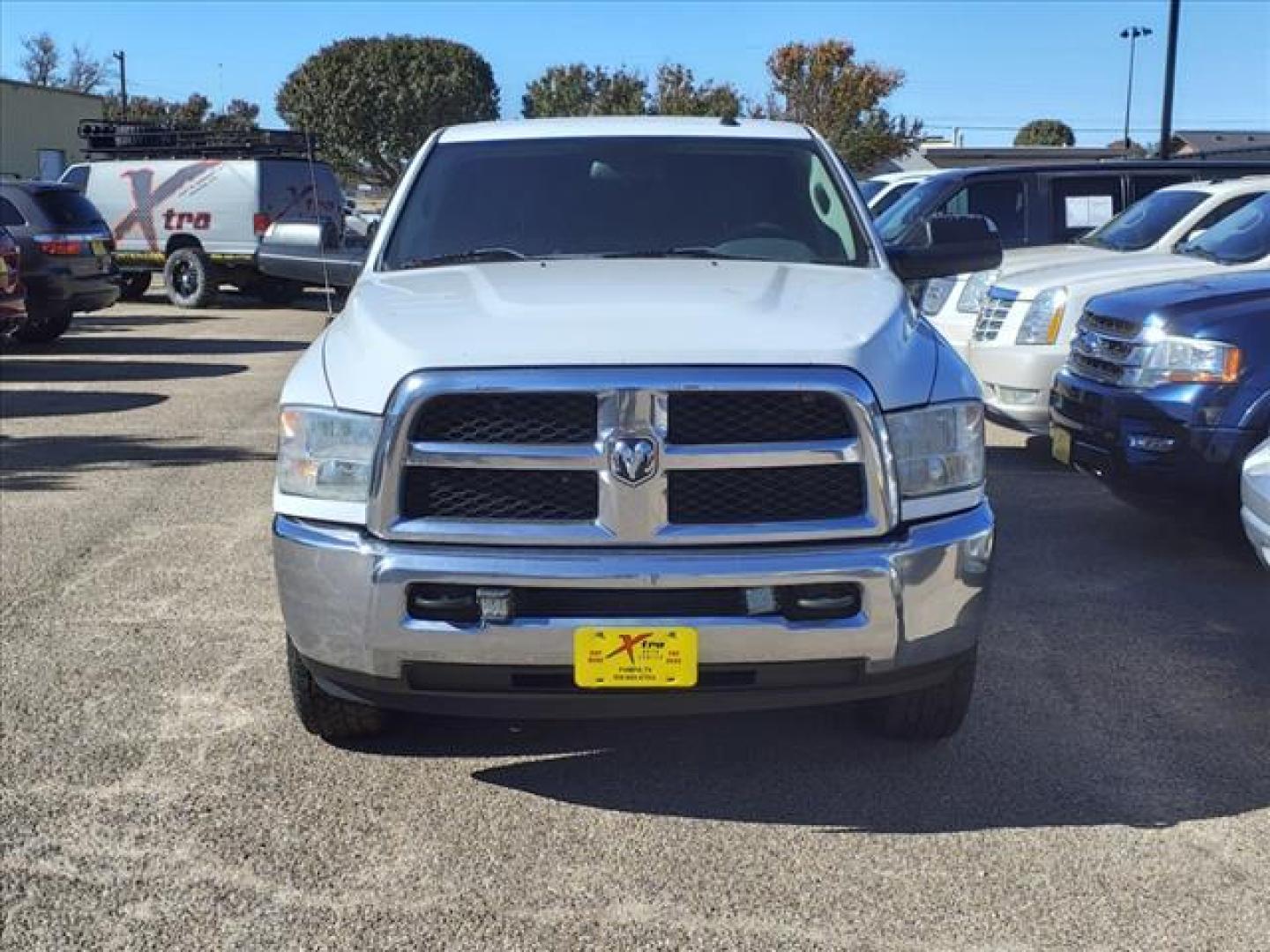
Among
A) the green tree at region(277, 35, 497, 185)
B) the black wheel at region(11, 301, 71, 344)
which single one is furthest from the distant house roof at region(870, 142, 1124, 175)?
the black wheel at region(11, 301, 71, 344)

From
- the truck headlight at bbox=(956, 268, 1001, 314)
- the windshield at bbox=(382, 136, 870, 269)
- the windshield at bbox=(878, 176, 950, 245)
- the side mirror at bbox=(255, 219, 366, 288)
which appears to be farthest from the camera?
the windshield at bbox=(878, 176, 950, 245)

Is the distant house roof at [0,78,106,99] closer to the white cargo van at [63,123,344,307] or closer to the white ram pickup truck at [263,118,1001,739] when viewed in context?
the white cargo van at [63,123,344,307]

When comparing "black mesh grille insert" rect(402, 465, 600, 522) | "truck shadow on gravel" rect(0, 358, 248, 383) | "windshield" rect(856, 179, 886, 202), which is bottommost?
"truck shadow on gravel" rect(0, 358, 248, 383)

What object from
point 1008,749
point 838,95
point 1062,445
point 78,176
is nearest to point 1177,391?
point 1062,445

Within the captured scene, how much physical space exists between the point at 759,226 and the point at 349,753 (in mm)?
2284

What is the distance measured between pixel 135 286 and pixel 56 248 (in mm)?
8511

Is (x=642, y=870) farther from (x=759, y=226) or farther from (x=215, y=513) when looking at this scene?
(x=215, y=513)

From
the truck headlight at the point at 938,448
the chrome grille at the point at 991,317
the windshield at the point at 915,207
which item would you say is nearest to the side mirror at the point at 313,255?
the truck headlight at the point at 938,448

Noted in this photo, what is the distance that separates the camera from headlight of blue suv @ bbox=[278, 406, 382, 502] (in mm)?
3457

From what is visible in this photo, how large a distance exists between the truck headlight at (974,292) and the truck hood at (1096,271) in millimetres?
303

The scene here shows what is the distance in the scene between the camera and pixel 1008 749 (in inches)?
164

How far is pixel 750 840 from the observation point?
3594 millimetres

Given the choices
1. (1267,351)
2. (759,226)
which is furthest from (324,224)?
(1267,351)

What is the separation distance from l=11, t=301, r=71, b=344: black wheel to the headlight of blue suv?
12.1 m
